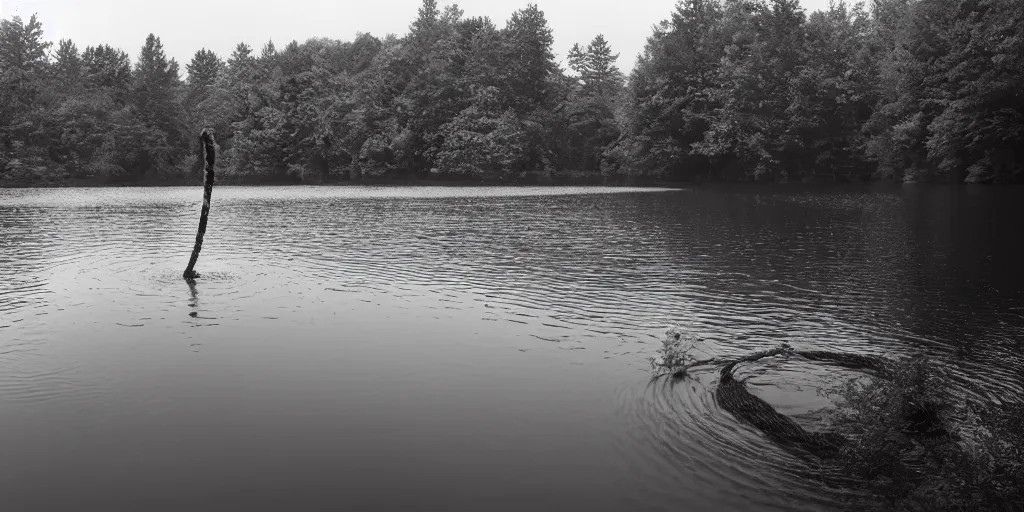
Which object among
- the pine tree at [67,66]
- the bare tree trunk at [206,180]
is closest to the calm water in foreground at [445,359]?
the bare tree trunk at [206,180]

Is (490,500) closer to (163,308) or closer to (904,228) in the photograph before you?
(163,308)

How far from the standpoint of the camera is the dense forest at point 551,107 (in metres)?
72.1

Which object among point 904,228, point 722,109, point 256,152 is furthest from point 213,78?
point 904,228

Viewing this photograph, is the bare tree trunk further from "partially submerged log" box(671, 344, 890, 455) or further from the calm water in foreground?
"partially submerged log" box(671, 344, 890, 455)

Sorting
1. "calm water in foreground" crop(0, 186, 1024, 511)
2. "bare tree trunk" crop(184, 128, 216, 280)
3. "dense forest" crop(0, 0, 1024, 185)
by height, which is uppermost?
"dense forest" crop(0, 0, 1024, 185)

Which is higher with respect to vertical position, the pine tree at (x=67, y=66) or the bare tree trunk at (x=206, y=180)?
the pine tree at (x=67, y=66)

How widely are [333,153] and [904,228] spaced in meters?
89.1

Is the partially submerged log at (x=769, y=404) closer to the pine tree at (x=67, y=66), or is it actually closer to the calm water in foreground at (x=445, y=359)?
the calm water in foreground at (x=445, y=359)

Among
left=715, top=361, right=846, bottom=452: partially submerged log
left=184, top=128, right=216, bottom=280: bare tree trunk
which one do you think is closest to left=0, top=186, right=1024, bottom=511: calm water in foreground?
left=715, top=361, right=846, bottom=452: partially submerged log

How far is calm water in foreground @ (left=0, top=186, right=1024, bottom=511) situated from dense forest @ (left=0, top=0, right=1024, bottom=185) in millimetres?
46721

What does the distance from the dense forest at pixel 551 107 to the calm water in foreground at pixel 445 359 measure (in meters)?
46.7

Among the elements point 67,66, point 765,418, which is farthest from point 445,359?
point 67,66

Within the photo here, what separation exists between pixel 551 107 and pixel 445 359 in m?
97.2

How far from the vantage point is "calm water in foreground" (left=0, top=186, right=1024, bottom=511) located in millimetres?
8664
